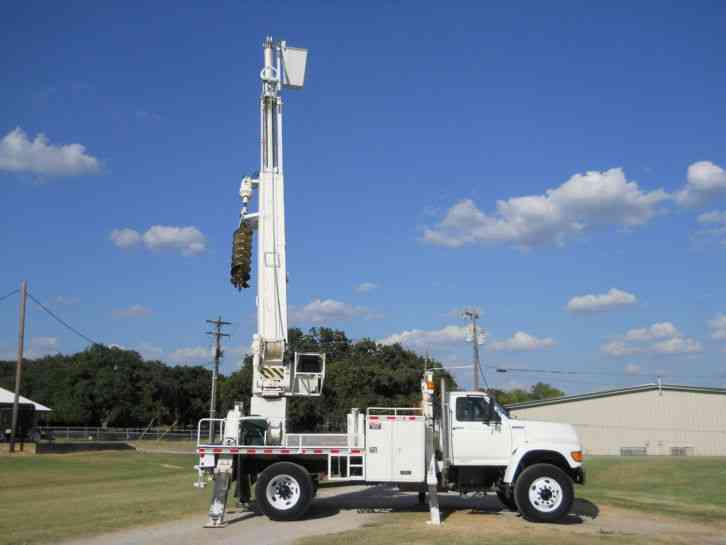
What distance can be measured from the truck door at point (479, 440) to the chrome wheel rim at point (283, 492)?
3.29 metres

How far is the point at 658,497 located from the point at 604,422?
3852 cm

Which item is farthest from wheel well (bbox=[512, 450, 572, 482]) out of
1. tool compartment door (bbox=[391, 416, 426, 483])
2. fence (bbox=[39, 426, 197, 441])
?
fence (bbox=[39, 426, 197, 441])

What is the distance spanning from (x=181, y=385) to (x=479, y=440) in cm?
8110

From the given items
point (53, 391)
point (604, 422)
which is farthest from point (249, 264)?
point (53, 391)

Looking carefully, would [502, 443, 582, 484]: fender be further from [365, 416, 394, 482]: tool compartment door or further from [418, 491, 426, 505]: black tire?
[418, 491, 426, 505]: black tire

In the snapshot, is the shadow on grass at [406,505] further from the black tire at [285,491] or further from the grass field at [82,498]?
the grass field at [82,498]

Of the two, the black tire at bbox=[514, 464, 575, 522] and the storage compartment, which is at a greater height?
the storage compartment

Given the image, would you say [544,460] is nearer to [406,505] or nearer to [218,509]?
[406,505]

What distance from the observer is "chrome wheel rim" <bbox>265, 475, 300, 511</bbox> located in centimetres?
1404

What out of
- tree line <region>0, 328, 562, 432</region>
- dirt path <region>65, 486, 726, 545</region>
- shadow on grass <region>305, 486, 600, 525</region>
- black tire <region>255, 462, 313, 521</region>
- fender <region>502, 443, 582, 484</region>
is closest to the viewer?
dirt path <region>65, 486, 726, 545</region>

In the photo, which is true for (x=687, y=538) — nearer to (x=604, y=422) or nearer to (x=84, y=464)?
(x=84, y=464)

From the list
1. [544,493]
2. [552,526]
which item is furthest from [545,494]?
[552,526]

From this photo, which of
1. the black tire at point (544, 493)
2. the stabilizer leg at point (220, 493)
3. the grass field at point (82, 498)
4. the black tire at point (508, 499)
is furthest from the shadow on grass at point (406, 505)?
the grass field at point (82, 498)

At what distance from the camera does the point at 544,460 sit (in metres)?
14.6
